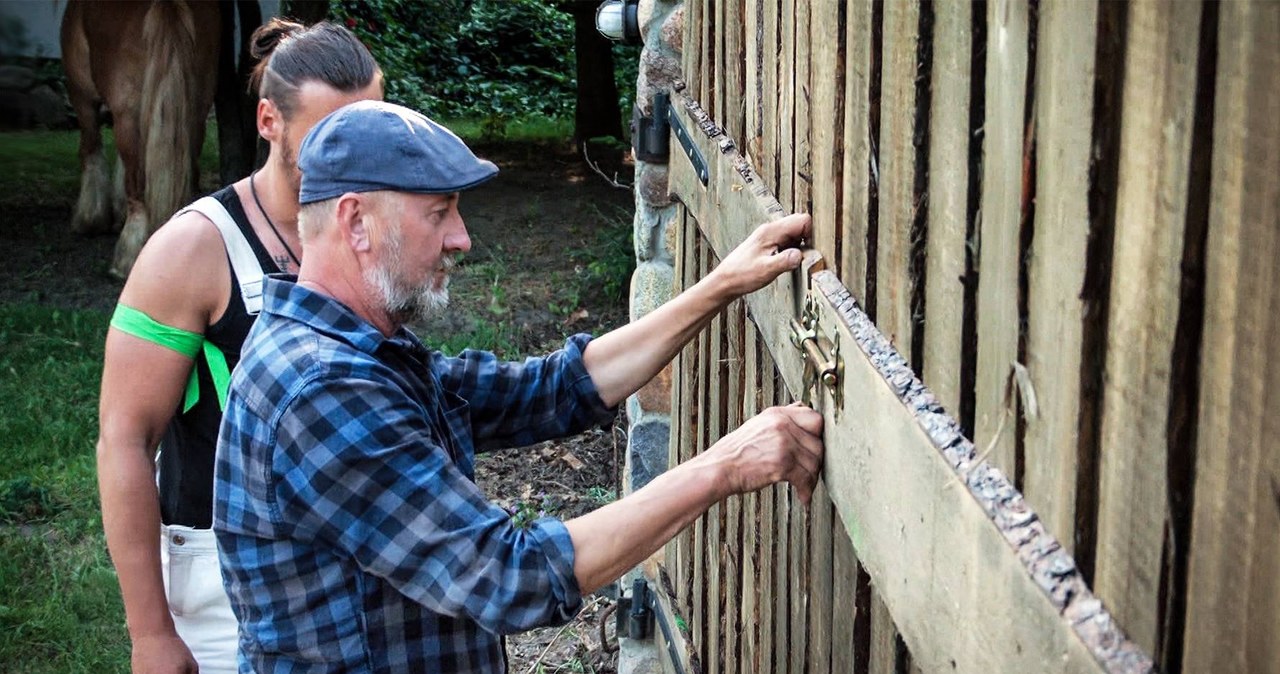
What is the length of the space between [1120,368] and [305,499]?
1.28 metres

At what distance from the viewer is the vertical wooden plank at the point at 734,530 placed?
2.75 m

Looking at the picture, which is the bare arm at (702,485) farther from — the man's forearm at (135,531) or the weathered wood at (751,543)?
the man's forearm at (135,531)

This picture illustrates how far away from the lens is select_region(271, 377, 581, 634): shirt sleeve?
198 cm

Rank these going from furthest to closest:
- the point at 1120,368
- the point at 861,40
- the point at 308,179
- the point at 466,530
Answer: the point at 308,179 < the point at 466,530 < the point at 861,40 < the point at 1120,368

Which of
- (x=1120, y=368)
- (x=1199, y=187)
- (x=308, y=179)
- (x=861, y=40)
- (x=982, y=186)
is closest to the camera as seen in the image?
(x=1199, y=187)

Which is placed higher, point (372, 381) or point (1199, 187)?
point (1199, 187)

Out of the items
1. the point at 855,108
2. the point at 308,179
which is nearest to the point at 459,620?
the point at 308,179

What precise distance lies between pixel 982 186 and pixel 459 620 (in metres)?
1.17

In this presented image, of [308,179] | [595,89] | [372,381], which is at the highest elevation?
[308,179]

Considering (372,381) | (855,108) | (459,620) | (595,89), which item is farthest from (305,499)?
(595,89)

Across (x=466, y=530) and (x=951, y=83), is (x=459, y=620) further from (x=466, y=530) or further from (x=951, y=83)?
(x=951, y=83)

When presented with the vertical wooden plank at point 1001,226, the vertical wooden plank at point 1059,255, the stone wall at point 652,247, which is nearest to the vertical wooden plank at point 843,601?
the vertical wooden plank at point 1001,226

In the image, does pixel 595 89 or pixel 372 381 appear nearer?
pixel 372 381

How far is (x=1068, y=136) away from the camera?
1079 mm
